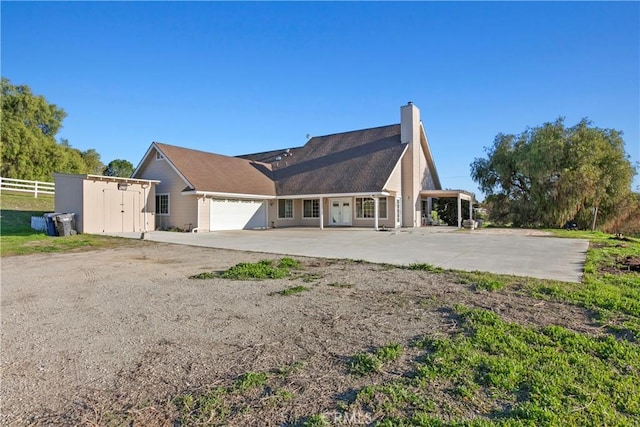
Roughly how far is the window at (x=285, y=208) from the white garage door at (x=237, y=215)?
1334mm

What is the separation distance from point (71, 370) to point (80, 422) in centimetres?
99

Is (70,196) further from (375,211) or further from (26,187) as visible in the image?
(375,211)

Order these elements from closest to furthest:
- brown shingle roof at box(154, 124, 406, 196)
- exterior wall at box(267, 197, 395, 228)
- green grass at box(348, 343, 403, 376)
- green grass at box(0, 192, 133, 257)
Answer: green grass at box(348, 343, 403, 376), green grass at box(0, 192, 133, 257), brown shingle roof at box(154, 124, 406, 196), exterior wall at box(267, 197, 395, 228)

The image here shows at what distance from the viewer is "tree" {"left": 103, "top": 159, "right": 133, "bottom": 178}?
204 feet

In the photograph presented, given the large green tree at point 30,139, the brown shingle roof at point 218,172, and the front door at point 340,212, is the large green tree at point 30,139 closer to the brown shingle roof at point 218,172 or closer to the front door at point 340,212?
the brown shingle roof at point 218,172

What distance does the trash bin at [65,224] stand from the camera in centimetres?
1670

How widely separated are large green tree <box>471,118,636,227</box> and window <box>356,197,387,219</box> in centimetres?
1080

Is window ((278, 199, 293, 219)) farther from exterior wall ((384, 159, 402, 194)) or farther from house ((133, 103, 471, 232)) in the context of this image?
exterior wall ((384, 159, 402, 194))

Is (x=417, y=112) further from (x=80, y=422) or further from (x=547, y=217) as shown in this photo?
(x=80, y=422)

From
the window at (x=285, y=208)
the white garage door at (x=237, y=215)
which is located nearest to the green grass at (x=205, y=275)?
the white garage door at (x=237, y=215)

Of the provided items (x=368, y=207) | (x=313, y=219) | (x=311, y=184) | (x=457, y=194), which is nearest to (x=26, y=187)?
(x=311, y=184)

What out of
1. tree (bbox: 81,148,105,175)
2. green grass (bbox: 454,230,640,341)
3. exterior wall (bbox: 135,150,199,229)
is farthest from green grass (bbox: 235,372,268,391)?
tree (bbox: 81,148,105,175)

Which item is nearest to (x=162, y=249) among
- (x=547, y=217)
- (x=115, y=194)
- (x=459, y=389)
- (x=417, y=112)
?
(x=115, y=194)

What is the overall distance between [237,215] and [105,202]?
24.4 feet
